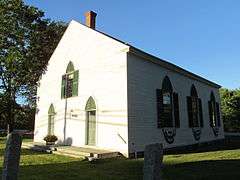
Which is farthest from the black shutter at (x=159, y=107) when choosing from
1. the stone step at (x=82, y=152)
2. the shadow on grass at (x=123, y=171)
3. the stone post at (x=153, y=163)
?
the stone post at (x=153, y=163)

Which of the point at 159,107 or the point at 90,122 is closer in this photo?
the point at 90,122

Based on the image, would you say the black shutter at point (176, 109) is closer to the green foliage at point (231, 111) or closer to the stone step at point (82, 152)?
the stone step at point (82, 152)

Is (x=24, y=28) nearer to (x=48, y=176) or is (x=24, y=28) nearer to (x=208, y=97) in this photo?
(x=208, y=97)

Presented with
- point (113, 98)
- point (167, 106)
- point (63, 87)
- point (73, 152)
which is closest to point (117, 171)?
point (73, 152)

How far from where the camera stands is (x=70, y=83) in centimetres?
2180

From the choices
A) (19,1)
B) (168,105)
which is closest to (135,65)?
(168,105)

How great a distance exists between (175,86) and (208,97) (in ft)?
26.3

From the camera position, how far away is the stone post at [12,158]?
6.06 m

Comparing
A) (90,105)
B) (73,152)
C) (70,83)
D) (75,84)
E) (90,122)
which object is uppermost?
(70,83)

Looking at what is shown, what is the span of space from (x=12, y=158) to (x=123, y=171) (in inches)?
238

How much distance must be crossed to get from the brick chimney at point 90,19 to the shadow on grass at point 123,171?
12456 millimetres

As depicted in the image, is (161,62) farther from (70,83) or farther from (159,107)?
(70,83)

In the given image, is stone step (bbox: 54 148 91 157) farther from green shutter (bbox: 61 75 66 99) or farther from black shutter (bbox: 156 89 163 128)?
black shutter (bbox: 156 89 163 128)

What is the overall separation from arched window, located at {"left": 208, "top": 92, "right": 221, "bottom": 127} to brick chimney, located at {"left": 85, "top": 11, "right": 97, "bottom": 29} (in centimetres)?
1362
